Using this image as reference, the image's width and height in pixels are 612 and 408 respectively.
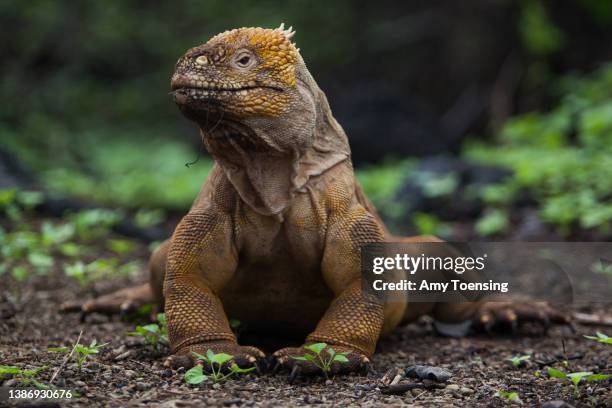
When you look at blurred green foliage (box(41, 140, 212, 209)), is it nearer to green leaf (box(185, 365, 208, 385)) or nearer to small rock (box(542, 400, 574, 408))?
green leaf (box(185, 365, 208, 385))

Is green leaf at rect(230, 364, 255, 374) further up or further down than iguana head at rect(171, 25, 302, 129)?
further down

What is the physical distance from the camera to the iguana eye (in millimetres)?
4957

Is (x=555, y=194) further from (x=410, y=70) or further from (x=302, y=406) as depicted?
(x=410, y=70)

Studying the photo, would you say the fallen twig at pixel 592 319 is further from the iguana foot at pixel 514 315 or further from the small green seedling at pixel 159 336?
the small green seedling at pixel 159 336

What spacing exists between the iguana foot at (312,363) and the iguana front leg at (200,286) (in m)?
0.13

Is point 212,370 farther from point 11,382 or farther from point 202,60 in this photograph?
point 202,60

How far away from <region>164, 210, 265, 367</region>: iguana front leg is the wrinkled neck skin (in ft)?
0.97

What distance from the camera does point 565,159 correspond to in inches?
490

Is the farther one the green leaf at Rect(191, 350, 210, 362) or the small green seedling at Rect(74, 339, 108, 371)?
the green leaf at Rect(191, 350, 210, 362)

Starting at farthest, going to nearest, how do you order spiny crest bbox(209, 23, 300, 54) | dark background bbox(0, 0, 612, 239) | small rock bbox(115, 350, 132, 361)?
dark background bbox(0, 0, 612, 239) < small rock bbox(115, 350, 132, 361) < spiny crest bbox(209, 23, 300, 54)

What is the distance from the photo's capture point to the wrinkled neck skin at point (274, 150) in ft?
16.5

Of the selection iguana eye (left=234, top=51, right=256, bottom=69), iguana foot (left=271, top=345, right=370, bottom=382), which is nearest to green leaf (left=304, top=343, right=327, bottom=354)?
iguana foot (left=271, top=345, right=370, bottom=382)

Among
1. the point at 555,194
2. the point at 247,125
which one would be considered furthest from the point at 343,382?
the point at 555,194

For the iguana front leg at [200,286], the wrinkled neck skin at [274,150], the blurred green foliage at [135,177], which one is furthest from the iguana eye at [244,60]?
the blurred green foliage at [135,177]
